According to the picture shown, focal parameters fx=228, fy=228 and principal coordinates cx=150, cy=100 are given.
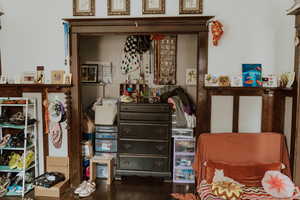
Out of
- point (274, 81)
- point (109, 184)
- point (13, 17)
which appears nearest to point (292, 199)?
point (274, 81)

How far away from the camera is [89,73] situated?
12.5 ft

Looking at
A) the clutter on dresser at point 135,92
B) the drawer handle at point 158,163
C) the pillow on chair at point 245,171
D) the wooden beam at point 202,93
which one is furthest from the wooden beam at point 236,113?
the clutter on dresser at point 135,92

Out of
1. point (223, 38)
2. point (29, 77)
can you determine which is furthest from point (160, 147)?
point (29, 77)

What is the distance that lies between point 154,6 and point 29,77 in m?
1.86

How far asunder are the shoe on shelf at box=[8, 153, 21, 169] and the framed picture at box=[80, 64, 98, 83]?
146cm

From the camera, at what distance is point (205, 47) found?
2693 mm

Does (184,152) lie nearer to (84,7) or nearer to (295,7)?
(295,7)

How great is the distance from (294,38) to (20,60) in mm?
3288

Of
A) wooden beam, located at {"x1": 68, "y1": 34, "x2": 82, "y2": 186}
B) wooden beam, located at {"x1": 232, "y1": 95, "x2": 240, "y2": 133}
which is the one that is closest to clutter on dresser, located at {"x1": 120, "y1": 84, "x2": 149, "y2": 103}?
wooden beam, located at {"x1": 68, "y1": 34, "x2": 82, "y2": 186}

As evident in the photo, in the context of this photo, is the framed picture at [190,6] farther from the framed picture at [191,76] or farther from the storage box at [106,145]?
the storage box at [106,145]

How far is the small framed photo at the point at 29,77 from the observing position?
3.00m

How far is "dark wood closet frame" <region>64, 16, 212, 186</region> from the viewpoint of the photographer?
268 cm

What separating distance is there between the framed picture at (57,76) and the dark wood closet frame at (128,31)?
145 millimetres

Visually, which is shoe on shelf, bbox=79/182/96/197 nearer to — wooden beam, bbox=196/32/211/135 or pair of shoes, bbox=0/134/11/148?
pair of shoes, bbox=0/134/11/148
